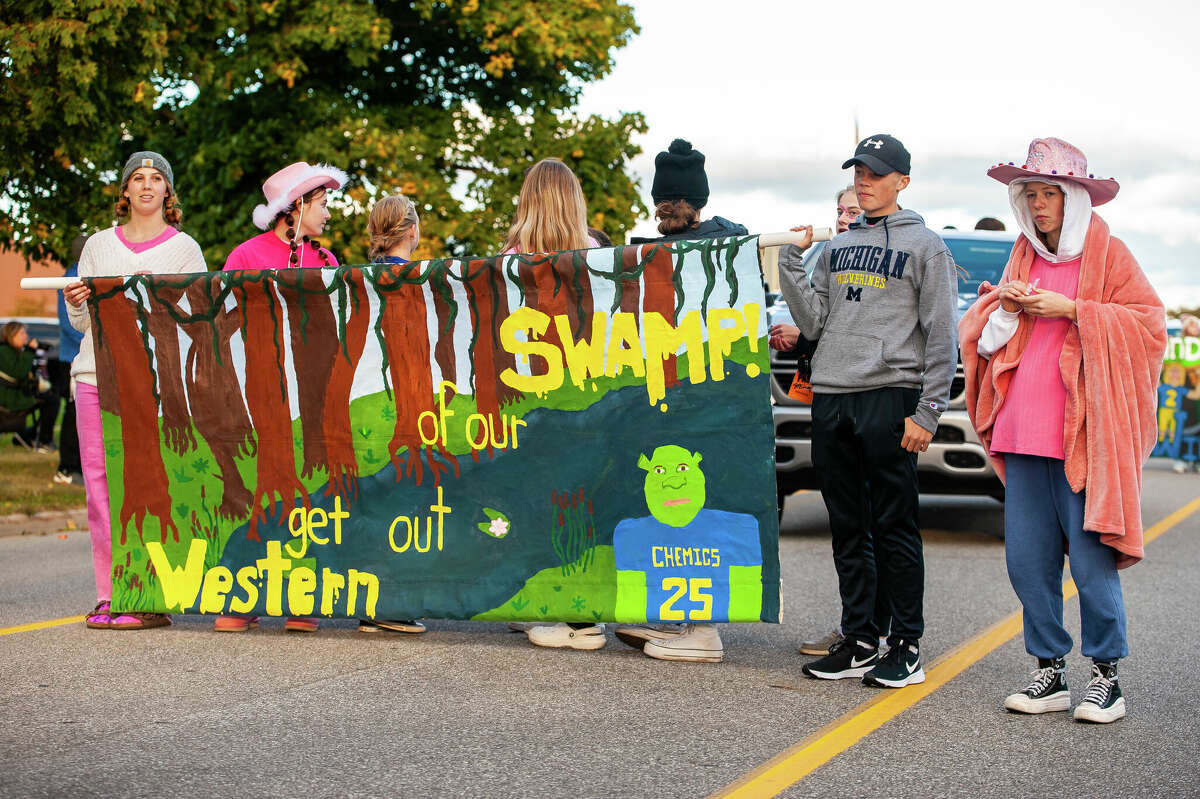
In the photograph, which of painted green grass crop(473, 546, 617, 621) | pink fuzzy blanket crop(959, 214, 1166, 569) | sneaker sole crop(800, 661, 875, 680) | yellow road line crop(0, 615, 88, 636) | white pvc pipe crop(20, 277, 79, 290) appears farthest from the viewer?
yellow road line crop(0, 615, 88, 636)

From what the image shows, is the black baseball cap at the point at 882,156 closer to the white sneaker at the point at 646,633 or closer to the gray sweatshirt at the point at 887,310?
the gray sweatshirt at the point at 887,310

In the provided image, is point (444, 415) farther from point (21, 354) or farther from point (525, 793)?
point (21, 354)

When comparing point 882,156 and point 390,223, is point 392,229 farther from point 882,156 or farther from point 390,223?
point 882,156

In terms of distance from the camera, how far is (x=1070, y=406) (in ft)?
16.1

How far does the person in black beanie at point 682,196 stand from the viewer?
19.4ft

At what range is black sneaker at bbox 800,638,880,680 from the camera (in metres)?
5.56

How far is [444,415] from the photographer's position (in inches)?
237

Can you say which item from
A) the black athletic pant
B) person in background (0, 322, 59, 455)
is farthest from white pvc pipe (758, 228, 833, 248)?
person in background (0, 322, 59, 455)

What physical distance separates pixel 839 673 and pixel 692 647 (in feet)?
2.13

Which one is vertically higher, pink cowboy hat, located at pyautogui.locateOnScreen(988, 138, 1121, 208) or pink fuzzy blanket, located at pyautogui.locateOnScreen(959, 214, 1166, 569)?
pink cowboy hat, located at pyautogui.locateOnScreen(988, 138, 1121, 208)

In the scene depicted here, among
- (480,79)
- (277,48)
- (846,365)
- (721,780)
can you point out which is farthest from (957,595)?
(480,79)

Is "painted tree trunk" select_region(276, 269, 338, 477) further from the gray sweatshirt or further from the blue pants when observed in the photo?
the blue pants

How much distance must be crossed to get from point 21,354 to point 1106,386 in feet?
49.2

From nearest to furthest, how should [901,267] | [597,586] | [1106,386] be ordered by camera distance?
[1106,386], [901,267], [597,586]
